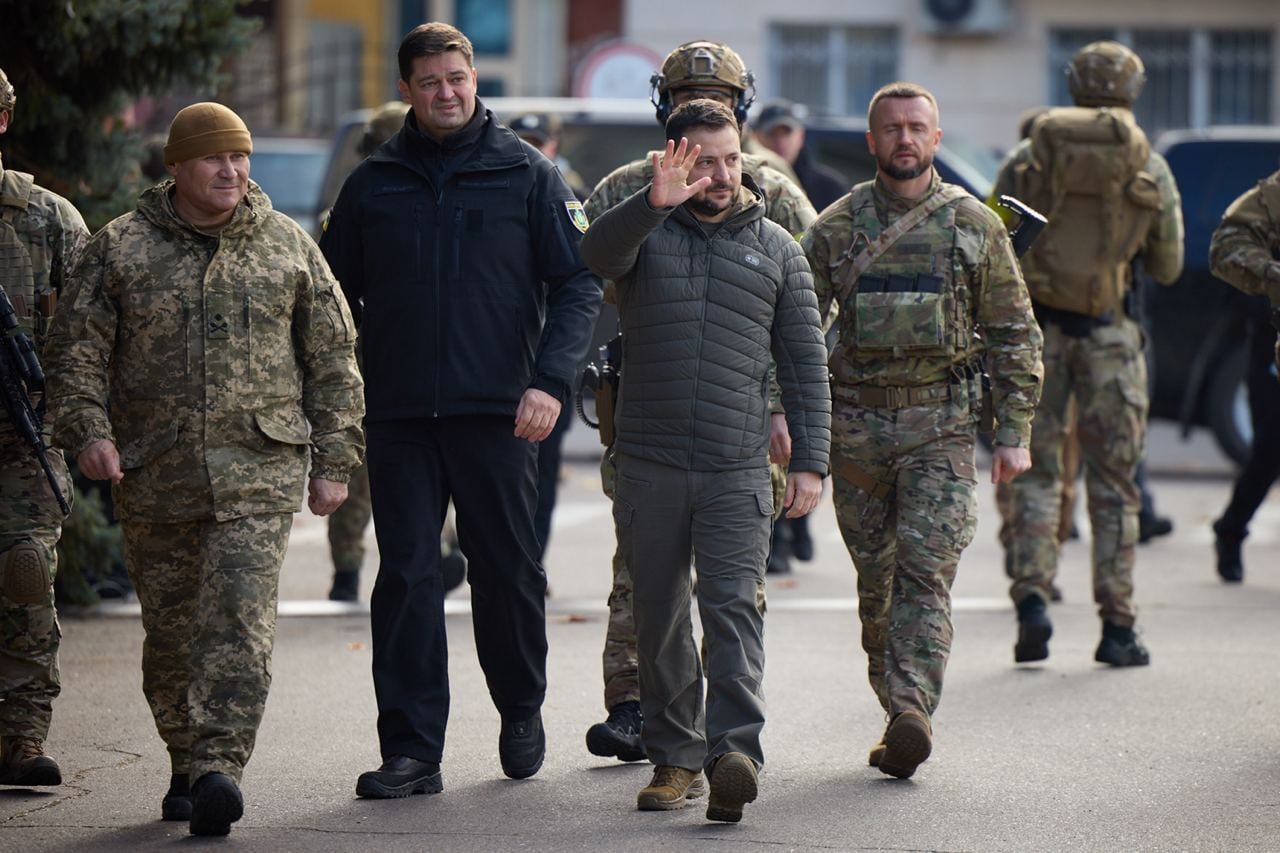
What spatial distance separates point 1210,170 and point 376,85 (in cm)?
1616

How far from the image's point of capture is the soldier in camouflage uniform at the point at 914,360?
6.65 meters

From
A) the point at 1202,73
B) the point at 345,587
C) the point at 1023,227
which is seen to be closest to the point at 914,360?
the point at 1023,227

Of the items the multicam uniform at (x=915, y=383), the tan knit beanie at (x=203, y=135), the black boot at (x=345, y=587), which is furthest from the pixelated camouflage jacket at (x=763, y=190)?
the black boot at (x=345, y=587)

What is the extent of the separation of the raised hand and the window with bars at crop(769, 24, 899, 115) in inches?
836

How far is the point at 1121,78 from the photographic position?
29.3 ft

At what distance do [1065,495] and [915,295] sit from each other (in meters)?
4.38

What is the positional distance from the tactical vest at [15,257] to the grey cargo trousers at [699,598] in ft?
5.54

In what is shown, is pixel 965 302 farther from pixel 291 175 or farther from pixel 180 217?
pixel 291 175

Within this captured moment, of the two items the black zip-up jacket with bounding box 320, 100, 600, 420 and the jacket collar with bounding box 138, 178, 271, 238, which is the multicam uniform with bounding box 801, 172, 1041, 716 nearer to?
the black zip-up jacket with bounding box 320, 100, 600, 420

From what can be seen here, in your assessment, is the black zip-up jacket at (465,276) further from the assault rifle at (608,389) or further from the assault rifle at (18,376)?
the assault rifle at (18,376)

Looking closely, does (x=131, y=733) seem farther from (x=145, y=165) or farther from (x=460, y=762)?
(x=145, y=165)

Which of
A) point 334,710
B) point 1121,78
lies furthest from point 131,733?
point 1121,78

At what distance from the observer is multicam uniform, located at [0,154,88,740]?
631 centimetres

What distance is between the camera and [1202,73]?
26672mm
